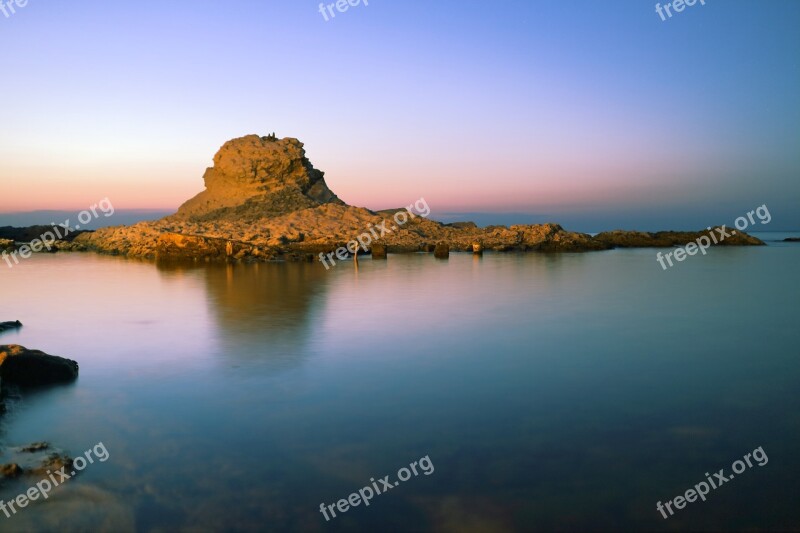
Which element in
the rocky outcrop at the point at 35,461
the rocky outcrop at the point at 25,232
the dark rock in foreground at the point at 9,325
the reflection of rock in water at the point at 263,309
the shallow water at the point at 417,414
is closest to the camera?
the shallow water at the point at 417,414

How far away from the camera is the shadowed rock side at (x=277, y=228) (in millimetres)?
33469

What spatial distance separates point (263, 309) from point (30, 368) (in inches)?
250

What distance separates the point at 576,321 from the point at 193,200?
48797mm

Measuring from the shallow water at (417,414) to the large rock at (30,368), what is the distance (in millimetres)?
371

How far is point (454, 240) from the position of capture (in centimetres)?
4250

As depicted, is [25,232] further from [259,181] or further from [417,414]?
[417,414]

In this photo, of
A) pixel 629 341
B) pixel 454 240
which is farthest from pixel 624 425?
pixel 454 240

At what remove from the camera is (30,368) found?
6648 millimetres

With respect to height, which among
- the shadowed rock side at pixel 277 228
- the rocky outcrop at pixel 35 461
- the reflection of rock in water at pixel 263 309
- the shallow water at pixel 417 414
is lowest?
the shallow water at pixel 417 414

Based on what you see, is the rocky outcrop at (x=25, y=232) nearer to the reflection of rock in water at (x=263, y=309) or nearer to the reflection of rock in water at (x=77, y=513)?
the reflection of rock in water at (x=263, y=309)

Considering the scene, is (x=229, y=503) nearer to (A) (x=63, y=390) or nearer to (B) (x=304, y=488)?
(B) (x=304, y=488)

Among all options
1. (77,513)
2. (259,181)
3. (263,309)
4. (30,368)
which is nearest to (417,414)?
(77,513)

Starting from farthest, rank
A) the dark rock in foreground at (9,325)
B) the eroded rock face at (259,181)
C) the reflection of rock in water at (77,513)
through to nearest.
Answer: the eroded rock face at (259,181)
the dark rock in foreground at (9,325)
the reflection of rock in water at (77,513)

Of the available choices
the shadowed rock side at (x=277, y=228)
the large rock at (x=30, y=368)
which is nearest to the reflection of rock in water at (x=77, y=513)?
the large rock at (x=30, y=368)
